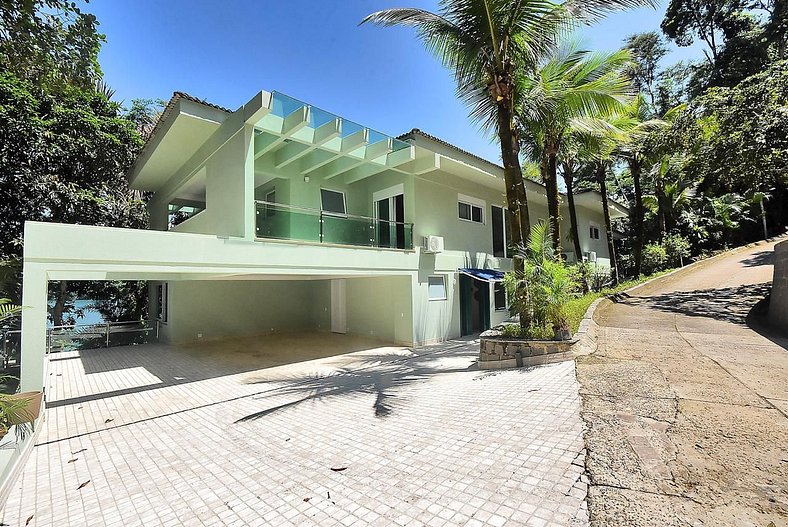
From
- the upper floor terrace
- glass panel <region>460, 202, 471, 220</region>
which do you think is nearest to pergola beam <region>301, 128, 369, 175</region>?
the upper floor terrace

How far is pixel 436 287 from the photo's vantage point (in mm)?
16047

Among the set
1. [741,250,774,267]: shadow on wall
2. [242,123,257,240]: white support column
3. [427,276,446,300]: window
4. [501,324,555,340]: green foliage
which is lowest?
[501,324,555,340]: green foliage

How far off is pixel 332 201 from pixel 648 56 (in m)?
42.0

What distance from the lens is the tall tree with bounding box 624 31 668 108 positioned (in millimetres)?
39594

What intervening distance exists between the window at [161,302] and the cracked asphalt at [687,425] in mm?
17063

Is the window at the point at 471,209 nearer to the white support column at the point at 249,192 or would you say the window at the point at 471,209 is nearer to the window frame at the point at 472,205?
the window frame at the point at 472,205

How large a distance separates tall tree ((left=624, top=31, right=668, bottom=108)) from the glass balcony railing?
3806 cm

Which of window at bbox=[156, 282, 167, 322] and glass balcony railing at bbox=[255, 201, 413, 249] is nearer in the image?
glass balcony railing at bbox=[255, 201, 413, 249]

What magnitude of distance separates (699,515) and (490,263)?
15.7 metres

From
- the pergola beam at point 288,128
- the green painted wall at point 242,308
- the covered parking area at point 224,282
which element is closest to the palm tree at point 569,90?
the pergola beam at point 288,128

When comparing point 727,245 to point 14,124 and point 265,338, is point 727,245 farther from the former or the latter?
point 14,124

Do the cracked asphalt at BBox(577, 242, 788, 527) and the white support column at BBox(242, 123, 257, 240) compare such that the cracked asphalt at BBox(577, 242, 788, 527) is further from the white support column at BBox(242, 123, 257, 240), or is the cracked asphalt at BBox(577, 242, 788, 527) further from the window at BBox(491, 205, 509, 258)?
the window at BBox(491, 205, 509, 258)

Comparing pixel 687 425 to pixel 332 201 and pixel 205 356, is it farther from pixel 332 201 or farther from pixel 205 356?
pixel 332 201

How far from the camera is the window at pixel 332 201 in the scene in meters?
16.2
